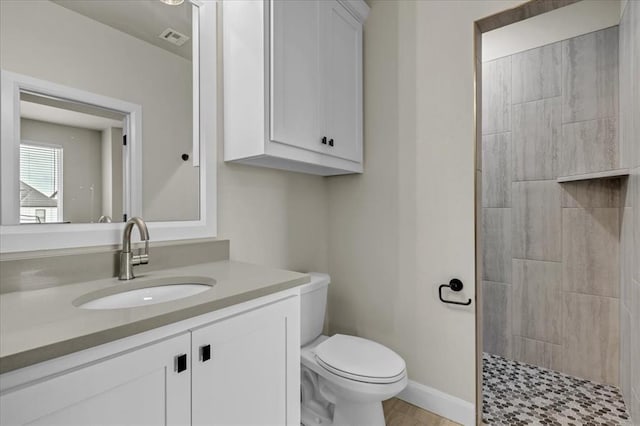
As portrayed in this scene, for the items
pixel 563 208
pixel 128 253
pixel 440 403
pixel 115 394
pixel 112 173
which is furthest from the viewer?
pixel 563 208

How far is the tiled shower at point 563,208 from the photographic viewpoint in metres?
1.88

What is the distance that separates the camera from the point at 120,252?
108cm

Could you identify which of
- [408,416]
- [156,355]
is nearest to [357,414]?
[408,416]

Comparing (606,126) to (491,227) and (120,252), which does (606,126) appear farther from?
(120,252)

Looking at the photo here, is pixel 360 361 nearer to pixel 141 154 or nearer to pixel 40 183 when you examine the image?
pixel 141 154

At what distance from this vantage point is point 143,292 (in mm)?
1061

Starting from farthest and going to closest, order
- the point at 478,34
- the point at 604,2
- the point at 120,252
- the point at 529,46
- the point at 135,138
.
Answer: the point at 529,46 < the point at 604,2 < the point at 478,34 < the point at 135,138 < the point at 120,252

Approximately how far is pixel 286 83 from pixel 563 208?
2.03 metres

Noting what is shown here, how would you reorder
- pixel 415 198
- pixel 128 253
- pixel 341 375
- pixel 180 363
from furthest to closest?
pixel 415 198, pixel 341 375, pixel 128 253, pixel 180 363

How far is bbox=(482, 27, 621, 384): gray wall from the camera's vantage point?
6.46 feet

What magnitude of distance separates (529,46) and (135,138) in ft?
8.71

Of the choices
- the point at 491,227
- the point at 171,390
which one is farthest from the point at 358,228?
the point at 171,390

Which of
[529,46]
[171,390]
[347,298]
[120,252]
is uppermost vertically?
[529,46]

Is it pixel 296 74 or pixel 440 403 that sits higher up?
pixel 296 74
